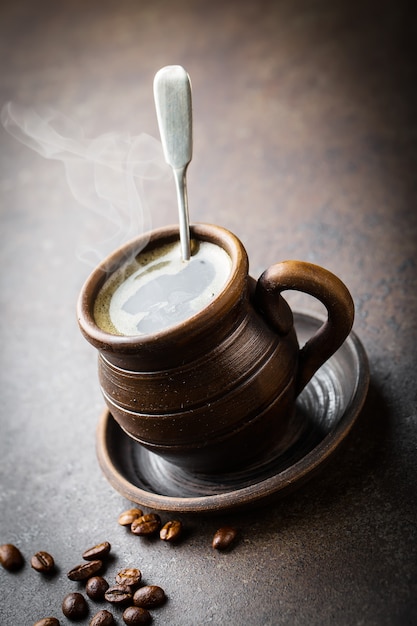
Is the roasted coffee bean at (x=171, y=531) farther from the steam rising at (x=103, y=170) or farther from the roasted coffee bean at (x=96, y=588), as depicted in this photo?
the steam rising at (x=103, y=170)

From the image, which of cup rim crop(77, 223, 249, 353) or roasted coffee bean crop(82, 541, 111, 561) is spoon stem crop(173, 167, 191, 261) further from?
roasted coffee bean crop(82, 541, 111, 561)

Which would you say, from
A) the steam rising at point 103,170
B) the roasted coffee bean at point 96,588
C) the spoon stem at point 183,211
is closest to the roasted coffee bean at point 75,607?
the roasted coffee bean at point 96,588

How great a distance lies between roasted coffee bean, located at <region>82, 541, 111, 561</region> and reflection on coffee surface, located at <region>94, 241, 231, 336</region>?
0.40 meters

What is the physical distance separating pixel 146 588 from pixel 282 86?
191 cm

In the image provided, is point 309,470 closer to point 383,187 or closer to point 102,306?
point 102,306

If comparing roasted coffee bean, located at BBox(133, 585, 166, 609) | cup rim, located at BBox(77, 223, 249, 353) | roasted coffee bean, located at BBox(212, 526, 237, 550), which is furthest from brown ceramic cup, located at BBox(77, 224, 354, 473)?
roasted coffee bean, located at BBox(133, 585, 166, 609)

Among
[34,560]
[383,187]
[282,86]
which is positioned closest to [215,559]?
[34,560]

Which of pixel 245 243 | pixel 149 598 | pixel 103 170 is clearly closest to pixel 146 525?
pixel 149 598

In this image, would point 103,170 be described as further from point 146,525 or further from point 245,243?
point 146,525

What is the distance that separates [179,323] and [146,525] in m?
0.43

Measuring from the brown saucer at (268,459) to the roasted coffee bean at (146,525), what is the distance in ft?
0.15

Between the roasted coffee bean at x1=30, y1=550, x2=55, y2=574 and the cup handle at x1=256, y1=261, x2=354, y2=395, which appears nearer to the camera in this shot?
the cup handle at x1=256, y1=261, x2=354, y2=395

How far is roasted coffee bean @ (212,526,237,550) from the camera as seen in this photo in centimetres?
115

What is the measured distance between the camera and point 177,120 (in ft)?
3.71
